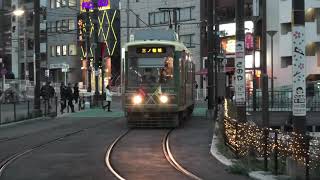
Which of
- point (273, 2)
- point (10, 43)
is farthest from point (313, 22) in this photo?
point (10, 43)

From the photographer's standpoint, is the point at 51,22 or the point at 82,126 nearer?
the point at 82,126

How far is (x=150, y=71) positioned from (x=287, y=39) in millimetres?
40220

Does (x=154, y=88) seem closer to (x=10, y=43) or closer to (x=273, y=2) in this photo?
(x=273, y=2)

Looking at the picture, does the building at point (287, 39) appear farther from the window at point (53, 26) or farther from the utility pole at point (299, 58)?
the utility pole at point (299, 58)

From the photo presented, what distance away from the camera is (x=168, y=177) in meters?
13.0

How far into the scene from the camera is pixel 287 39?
6334cm

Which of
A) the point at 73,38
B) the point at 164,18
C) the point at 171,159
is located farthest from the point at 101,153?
the point at 73,38

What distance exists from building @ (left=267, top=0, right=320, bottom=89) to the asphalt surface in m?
35.3

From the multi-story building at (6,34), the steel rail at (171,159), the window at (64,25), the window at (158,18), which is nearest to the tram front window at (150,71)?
the steel rail at (171,159)

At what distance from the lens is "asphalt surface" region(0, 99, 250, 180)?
1356 centimetres

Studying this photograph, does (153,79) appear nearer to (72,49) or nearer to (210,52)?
(210,52)

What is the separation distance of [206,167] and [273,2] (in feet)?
174

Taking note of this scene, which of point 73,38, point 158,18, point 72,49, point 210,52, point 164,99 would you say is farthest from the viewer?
point 72,49

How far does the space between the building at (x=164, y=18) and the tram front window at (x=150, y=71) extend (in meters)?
48.9
